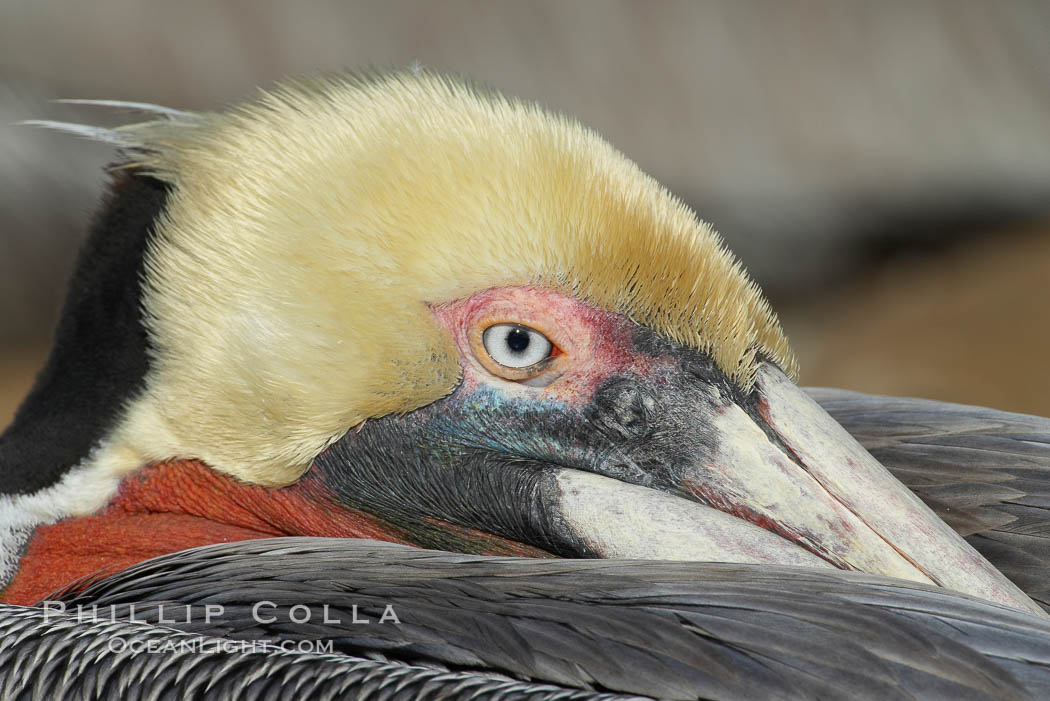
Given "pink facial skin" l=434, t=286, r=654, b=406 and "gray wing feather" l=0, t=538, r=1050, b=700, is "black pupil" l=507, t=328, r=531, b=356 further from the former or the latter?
"gray wing feather" l=0, t=538, r=1050, b=700

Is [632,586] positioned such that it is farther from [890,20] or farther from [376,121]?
[890,20]

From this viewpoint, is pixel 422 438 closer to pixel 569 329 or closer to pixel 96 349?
pixel 569 329

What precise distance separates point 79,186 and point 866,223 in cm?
345

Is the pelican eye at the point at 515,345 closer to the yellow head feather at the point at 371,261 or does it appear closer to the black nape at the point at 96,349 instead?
the yellow head feather at the point at 371,261

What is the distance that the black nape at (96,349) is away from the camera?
1.58m

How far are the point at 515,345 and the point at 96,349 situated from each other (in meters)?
0.64

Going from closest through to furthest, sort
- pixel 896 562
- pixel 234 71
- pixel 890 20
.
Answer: pixel 896 562 < pixel 234 71 < pixel 890 20

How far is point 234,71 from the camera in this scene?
14.9 ft

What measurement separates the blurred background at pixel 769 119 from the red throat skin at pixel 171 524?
10.2 ft

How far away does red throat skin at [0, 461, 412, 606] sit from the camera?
1.54m

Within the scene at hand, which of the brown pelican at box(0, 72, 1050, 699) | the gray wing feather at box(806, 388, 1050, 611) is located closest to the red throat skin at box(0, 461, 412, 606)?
the brown pelican at box(0, 72, 1050, 699)

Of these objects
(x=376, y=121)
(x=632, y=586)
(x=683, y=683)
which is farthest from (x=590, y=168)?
(x=683, y=683)

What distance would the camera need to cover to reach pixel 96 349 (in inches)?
63.8

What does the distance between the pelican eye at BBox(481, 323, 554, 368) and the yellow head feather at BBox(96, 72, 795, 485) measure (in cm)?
6
